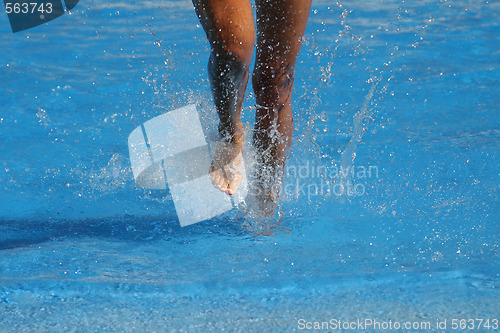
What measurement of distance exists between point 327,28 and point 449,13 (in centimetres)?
97

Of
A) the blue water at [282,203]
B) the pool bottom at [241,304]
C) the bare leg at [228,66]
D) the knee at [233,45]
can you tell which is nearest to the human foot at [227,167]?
the bare leg at [228,66]

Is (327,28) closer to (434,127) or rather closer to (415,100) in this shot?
(415,100)

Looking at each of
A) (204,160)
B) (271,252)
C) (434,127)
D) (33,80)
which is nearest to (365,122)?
(434,127)

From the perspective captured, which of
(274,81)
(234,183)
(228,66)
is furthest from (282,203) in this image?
(228,66)

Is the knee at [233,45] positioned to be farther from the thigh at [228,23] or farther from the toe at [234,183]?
the toe at [234,183]

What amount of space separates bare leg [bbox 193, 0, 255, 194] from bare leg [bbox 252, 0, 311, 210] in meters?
0.07

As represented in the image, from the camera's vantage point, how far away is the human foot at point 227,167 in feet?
6.10

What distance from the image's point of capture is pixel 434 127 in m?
2.61

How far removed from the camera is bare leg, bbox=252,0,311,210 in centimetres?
175

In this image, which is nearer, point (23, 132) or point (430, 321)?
point (430, 321)

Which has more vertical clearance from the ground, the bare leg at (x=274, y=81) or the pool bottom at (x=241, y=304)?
the bare leg at (x=274, y=81)

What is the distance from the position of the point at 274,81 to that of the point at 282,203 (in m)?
0.43

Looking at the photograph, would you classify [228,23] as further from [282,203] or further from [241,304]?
[241,304]

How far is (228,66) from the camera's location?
173 centimetres
